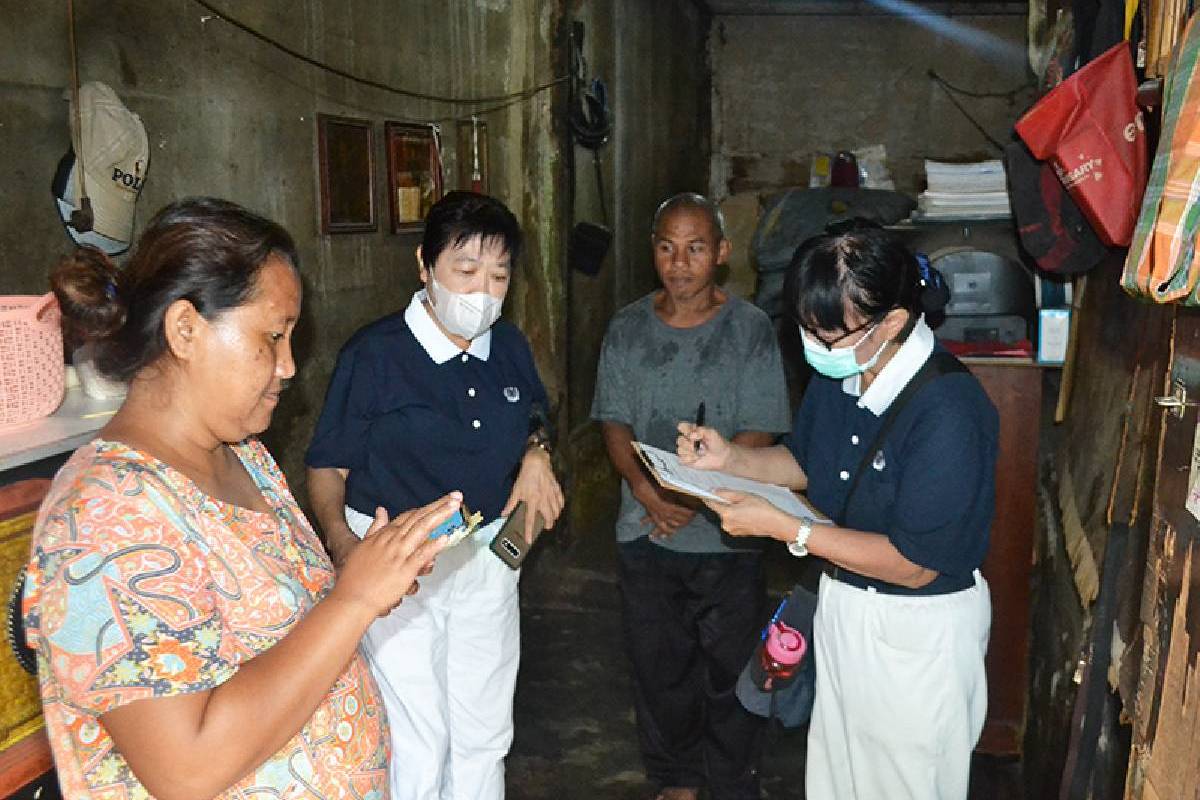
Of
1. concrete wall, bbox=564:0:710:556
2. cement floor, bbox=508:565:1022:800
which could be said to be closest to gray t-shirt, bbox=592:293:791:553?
cement floor, bbox=508:565:1022:800

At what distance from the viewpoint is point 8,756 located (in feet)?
6.73

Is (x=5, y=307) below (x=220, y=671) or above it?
above

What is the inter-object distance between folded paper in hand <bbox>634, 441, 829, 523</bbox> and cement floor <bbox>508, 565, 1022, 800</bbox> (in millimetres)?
1616

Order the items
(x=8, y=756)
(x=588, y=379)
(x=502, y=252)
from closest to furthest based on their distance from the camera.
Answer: (x=8, y=756) < (x=502, y=252) < (x=588, y=379)

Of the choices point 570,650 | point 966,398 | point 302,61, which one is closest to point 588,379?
point 570,650

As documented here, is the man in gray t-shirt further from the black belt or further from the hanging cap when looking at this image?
the hanging cap

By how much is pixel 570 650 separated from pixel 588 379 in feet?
7.50

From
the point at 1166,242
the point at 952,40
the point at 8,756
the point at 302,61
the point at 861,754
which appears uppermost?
the point at 952,40

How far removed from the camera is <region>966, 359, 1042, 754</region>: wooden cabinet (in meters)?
3.91

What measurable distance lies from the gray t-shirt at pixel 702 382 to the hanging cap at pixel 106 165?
1593 millimetres

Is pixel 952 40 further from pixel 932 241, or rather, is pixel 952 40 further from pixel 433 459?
pixel 433 459

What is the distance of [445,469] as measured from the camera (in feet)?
Answer: 9.20

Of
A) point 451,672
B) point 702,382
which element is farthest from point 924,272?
point 451,672

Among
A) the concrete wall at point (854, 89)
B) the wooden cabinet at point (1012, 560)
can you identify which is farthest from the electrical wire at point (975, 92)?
the wooden cabinet at point (1012, 560)
